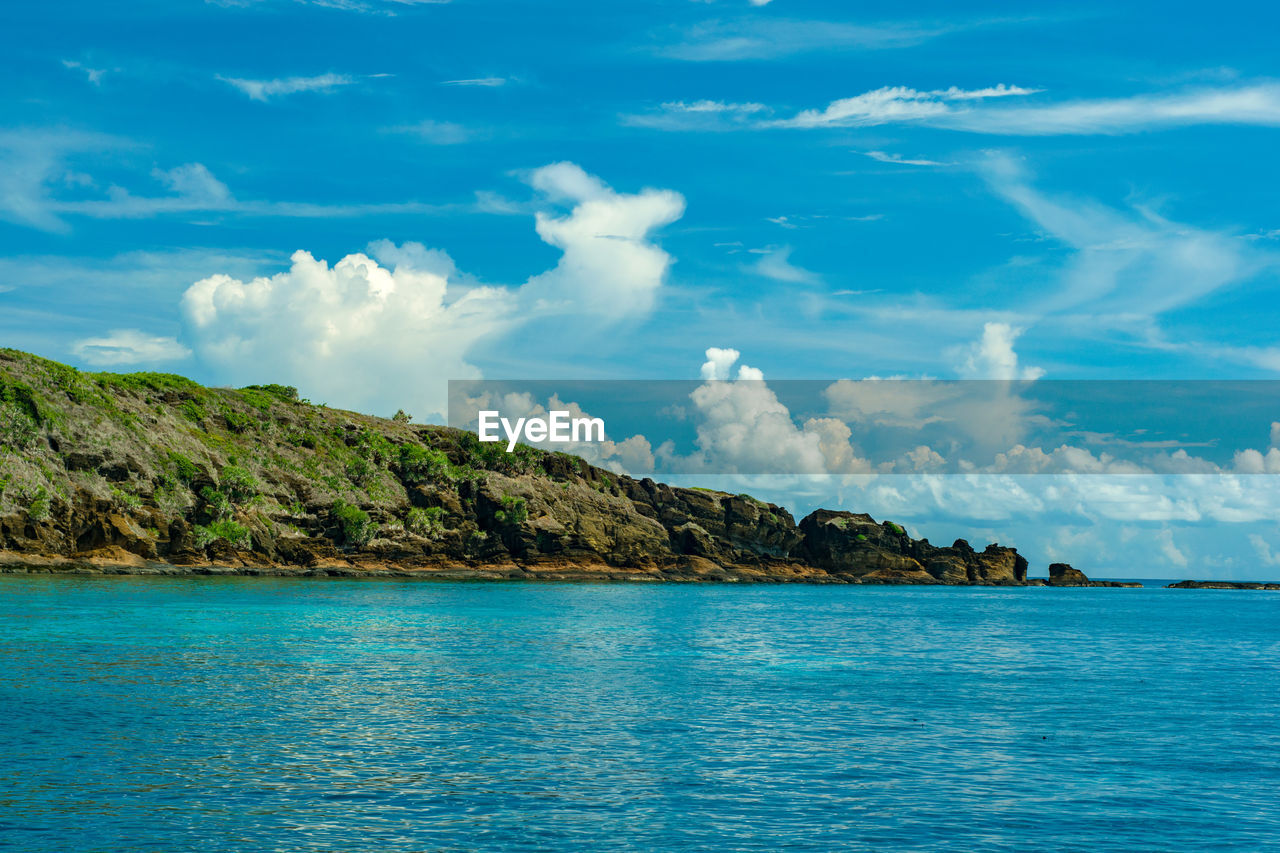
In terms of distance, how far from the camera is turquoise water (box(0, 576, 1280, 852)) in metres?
19.2

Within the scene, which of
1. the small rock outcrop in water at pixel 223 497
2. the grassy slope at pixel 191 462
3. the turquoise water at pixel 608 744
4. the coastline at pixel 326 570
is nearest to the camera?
the turquoise water at pixel 608 744

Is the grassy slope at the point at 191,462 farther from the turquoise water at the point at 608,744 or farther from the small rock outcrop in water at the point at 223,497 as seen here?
the turquoise water at the point at 608,744

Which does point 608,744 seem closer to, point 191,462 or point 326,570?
point 326,570

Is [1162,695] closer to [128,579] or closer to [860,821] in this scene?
[860,821]

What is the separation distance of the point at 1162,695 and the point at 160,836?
3937 centimetres

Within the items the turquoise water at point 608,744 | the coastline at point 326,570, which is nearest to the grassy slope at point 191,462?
the coastline at point 326,570

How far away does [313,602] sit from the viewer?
3561 inches

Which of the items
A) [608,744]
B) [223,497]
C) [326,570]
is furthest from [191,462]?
[608,744]

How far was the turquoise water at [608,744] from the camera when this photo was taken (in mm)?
19172

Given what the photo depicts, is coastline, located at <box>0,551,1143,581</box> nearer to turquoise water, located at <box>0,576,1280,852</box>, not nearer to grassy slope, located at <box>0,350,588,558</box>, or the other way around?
grassy slope, located at <box>0,350,588,558</box>

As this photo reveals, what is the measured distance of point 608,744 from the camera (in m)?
27.6

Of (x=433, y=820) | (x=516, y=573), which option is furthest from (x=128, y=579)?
(x=433, y=820)

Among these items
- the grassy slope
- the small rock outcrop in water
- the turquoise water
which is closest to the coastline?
the small rock outcrop in water

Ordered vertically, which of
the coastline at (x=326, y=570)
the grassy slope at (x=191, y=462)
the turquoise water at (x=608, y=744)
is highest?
the grassy slope at (x=191, y=462)
